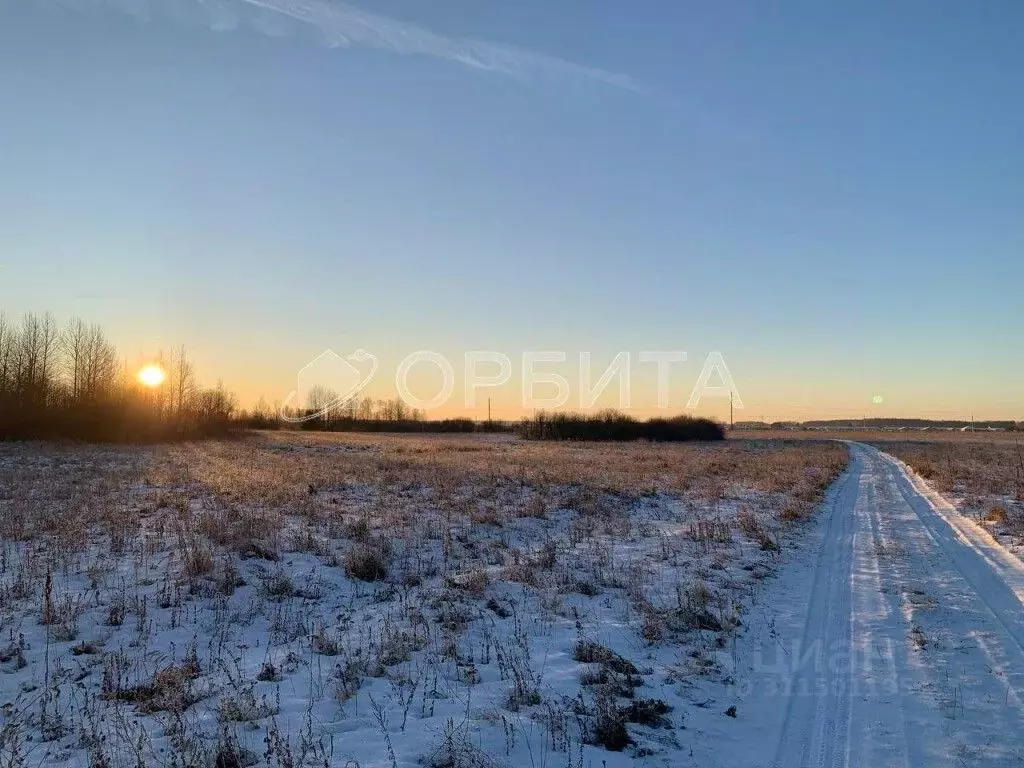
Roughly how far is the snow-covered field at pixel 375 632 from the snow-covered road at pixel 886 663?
162 mm

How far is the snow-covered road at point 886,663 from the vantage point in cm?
520

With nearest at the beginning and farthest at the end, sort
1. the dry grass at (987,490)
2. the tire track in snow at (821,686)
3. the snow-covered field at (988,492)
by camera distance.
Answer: the tire track in snow at (821,686) → the snow-covered field at (988,492) → the dry grass at (987,490)

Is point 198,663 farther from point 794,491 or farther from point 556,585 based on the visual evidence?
point 794,491

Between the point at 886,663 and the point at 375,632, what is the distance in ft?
18.1

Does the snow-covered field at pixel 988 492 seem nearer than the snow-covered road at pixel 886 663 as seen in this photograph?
No

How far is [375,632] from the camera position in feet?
25.6

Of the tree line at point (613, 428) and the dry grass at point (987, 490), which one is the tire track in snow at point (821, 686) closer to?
the dry grass at point (987, 490)

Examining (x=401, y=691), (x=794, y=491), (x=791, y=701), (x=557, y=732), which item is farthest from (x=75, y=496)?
(x=794, y=491)

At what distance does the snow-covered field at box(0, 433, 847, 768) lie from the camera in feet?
17.2

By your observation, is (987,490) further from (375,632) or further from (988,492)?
(375,632)

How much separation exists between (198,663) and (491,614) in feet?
11.2

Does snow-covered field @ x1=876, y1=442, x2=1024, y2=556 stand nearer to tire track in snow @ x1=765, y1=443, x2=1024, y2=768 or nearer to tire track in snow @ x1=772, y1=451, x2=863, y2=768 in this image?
tire track in snow @ x1=765, y1=443, x2=1024, y2=768

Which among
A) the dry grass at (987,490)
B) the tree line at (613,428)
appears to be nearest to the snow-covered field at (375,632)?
the dry grass at (987,490)

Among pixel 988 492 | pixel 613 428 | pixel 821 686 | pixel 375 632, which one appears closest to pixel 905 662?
pixel 821 686
